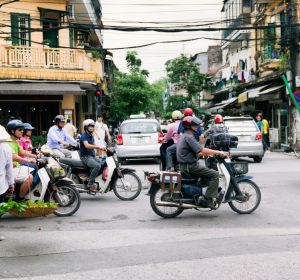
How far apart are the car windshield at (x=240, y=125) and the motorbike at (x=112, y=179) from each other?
8.55 m

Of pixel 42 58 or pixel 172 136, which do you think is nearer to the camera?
pixel 172 136

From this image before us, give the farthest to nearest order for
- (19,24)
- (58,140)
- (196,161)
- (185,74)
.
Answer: (185,74) → (19,24) → (58,140) → (196,161)

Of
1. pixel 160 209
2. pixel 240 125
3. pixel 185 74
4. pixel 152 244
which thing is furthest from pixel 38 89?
pixel 185 74

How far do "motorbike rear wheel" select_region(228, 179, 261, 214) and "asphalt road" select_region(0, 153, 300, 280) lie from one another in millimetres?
153

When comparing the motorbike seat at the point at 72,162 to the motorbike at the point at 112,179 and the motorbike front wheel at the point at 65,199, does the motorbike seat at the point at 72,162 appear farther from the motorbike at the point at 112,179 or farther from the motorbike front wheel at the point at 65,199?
the motorbike front wheel at the point at 65,199

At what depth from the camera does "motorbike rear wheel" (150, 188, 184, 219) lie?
833cm

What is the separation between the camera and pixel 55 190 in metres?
8.63

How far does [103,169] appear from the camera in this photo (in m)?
10.3

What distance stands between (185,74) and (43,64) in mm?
27510

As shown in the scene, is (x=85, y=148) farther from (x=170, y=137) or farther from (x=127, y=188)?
(x=170, y=137)

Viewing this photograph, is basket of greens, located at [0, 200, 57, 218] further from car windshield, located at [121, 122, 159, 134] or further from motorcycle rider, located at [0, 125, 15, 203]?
car windshield, located at [121, 122, 159, 134]

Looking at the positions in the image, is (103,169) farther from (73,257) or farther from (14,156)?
(73,257)

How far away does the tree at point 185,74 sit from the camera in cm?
4675

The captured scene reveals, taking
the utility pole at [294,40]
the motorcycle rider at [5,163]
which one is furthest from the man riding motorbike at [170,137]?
the utility pole at [294,40]
